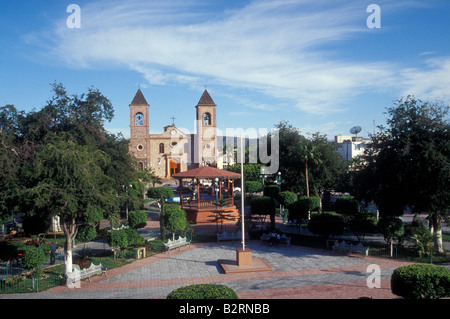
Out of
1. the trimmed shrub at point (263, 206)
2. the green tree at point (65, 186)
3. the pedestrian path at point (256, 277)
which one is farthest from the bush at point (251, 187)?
the green tree at point (65, 186)

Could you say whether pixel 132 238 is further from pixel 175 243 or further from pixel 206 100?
pixel 206 100

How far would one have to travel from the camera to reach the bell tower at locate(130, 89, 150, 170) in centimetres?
5266

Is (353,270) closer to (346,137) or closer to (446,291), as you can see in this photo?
(446,291)

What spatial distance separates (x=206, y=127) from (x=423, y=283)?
43.9 m

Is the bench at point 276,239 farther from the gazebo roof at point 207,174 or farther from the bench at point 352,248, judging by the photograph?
the gazebo roof at point 207,174

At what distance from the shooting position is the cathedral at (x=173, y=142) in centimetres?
5131

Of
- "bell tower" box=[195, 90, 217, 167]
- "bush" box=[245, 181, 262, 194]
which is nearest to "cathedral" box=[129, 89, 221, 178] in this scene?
"bell tower" box=[195, 90, 217, 167]

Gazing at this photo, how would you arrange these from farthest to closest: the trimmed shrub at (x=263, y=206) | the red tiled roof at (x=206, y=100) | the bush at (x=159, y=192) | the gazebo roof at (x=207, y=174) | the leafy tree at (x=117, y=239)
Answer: the red tiled roof at (x=206, y=100)
the bush at (x=159, y=192)
the gazebo roof at (x=207, y=174)
the trimmed shrub at (x=263, y=206)
the leafy tree at (x=117, y=239)

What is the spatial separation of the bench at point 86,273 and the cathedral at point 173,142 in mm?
35723

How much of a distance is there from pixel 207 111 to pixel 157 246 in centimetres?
3514
